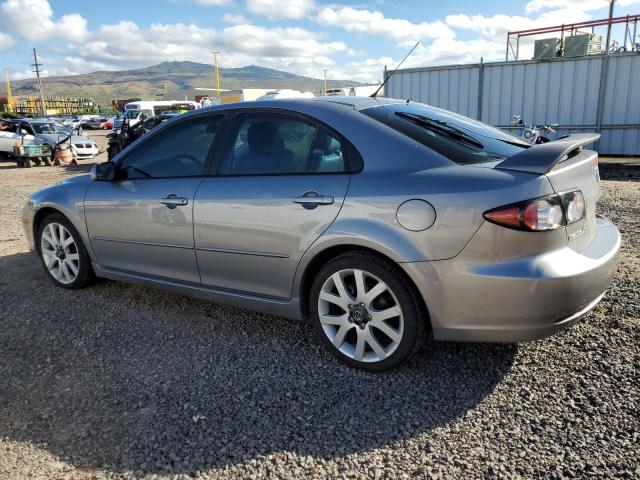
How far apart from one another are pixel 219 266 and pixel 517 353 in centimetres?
197

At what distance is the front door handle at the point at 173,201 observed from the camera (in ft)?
11.8

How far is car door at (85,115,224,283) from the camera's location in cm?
365

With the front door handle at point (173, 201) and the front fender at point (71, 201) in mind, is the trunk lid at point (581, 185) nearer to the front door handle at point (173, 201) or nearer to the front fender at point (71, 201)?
the front door handle at point (173, 201)

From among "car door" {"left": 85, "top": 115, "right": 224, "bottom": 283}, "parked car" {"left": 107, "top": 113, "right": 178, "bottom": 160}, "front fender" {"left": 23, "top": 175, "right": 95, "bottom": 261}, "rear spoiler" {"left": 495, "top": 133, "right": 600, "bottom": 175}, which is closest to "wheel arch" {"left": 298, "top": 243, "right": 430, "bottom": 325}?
"rear spoiler" {"left": 495, "top": 133, "right": 600, "bottom": 175}

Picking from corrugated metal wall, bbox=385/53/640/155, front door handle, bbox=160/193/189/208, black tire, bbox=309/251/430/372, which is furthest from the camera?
corrugated metal wall, bbox=385/53/640/155

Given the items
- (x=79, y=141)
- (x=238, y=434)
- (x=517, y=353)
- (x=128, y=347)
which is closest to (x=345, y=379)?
(x=238, y=434)

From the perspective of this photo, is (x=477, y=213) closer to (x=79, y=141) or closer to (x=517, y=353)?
(x=517, y=353)

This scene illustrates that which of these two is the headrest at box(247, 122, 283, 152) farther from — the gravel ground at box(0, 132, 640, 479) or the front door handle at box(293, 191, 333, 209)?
the gravel ground at box(0, 132, 640, 479)

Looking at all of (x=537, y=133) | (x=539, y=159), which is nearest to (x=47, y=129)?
(x=537, y=133)

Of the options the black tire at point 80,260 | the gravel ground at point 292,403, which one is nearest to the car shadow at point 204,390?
the gravel ground at point 292,403

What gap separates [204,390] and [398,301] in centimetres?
119

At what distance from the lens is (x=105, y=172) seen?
410 centimetres

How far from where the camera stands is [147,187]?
152 inches

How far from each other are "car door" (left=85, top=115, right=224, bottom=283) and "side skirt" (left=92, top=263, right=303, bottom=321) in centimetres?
5
